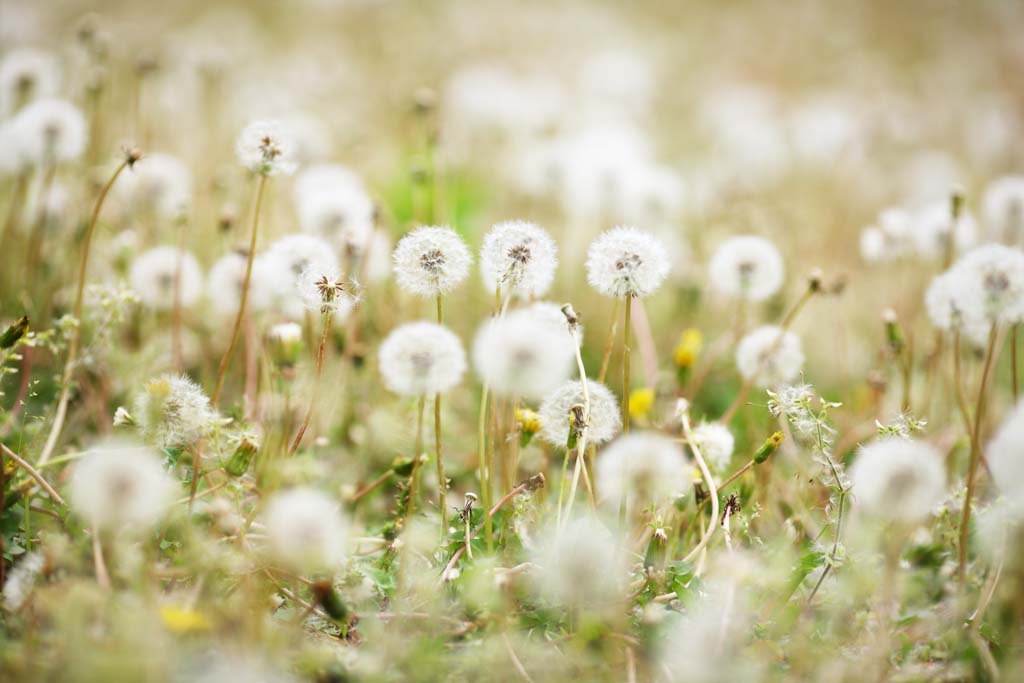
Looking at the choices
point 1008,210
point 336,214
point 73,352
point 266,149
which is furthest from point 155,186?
point 1008,210

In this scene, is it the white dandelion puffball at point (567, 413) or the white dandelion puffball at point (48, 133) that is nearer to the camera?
the white dandelion puffball at point (567, 413)

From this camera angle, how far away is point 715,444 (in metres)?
1.60

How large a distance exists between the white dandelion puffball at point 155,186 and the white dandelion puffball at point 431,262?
1353mm

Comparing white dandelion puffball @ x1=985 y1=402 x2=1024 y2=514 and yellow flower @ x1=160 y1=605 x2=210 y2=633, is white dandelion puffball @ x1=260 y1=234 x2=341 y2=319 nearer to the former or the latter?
yellow flower @ x1=160 y1=605 x2=210 y2=633

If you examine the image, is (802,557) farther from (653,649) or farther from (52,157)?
(52,157)

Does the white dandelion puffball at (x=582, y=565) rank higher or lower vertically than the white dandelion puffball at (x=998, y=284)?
lower

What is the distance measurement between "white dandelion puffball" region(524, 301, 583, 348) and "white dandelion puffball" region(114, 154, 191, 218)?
1.47 meters

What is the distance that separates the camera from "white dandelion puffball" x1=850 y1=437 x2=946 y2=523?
110cm

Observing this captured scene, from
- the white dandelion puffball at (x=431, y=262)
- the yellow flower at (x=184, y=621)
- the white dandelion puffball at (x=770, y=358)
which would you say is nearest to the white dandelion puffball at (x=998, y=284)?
the white dandelion puffball at (x=770, y=358)

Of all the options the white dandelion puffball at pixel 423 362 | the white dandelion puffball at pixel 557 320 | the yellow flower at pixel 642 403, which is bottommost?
the yellow flower at pixel 642 403

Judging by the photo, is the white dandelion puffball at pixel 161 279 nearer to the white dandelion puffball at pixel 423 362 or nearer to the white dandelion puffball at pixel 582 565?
the white dandelion puffball at pixel 423 362

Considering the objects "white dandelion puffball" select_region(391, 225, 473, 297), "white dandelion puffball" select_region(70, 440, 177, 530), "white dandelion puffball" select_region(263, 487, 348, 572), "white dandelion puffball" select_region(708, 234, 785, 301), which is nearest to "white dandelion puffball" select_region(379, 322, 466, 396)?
"white dandelion puffball" select_region(391, 225, 473, 297)

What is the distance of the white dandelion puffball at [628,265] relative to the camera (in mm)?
1431

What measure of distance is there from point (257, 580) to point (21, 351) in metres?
1.16
